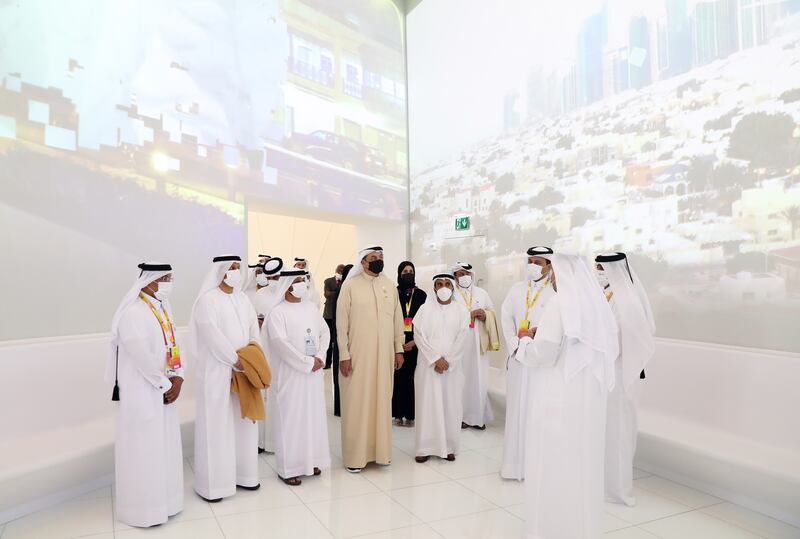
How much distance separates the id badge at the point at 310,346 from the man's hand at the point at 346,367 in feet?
0.84

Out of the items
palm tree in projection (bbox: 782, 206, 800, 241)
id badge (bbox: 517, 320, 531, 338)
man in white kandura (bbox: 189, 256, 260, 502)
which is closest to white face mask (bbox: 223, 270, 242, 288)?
man in white kandura (bbox: 189, 256, 260, 502)

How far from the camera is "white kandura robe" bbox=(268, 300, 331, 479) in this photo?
164 inches

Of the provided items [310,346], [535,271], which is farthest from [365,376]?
[535,271]

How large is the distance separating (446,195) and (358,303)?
398cm

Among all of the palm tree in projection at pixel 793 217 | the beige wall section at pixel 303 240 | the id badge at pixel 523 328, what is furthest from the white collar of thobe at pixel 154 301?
the beige wall section at pixel 303 240

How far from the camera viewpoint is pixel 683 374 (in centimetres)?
460

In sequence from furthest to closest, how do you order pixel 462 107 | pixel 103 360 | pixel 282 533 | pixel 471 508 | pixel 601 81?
pixel 462 107
pixel 601 81
pixel 103 360
pixel 471 508
pixel 282 533

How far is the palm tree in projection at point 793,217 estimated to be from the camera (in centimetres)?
404

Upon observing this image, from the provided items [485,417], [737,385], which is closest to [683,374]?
[737,385]

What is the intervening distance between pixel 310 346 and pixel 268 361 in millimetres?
460

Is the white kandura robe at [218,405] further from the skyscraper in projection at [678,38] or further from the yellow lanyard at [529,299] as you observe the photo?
the skyscraper in projection at [678,38]

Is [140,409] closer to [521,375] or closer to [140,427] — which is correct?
[140,427]

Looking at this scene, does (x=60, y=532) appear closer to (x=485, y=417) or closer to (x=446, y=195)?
(x=485, y=417)

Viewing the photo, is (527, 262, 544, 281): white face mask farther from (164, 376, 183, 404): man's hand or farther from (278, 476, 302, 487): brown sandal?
(164, 376, 183, 404): man's hand
